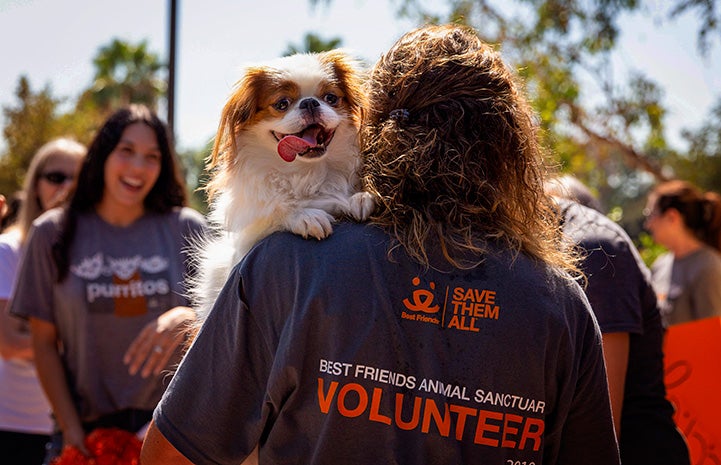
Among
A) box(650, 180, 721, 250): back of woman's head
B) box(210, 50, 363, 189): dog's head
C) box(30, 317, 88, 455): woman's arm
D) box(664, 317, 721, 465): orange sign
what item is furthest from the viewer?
box(650, 180, 721, 250): back of woman's head

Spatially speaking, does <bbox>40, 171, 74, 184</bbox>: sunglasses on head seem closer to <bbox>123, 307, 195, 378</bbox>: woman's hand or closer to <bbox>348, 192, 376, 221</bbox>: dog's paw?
<bbox>123, 307, 195, 378</bbox>: woman's hand

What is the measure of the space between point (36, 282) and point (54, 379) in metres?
0.46

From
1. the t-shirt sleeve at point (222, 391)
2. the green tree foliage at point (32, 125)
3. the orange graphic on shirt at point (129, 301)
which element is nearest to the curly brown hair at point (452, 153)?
the t-shirt sleeve at point (222, 391)

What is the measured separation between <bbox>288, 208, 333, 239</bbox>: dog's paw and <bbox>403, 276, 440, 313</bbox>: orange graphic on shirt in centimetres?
27

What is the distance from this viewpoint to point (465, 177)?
195 centimetres

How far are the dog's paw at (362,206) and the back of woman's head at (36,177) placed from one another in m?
3.05

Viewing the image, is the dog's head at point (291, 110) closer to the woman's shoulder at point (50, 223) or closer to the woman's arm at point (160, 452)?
the woman's arm at point (160, 452)

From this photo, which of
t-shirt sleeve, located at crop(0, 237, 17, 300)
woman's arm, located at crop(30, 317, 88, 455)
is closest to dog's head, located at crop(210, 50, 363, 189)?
woman's arm, located at crop(30, 317, 88, 455)

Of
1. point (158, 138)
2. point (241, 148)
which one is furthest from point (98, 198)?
point (241, 148)

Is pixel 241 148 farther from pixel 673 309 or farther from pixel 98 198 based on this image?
pixel 673 309

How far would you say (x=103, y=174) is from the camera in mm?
4160

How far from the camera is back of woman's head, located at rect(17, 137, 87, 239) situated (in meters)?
4.74

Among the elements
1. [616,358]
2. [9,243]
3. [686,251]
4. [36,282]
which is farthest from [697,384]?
[686,251]

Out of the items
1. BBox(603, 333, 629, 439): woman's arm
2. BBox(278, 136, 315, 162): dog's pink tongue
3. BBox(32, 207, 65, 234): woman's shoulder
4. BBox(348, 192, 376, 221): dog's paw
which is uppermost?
BBox(278, 136, 315, 162): dog's pink tongue
